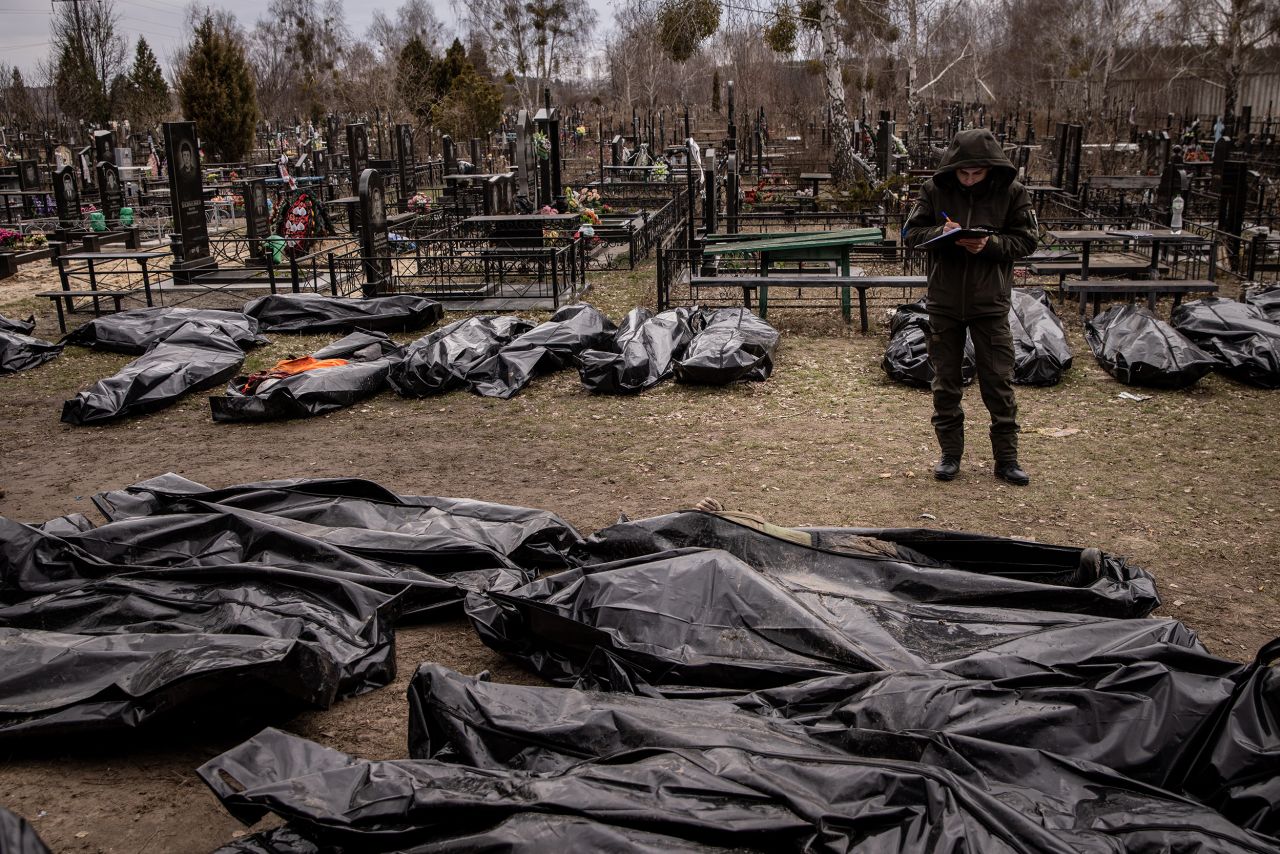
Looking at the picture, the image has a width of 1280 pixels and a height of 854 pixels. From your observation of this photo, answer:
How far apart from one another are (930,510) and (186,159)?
1209 cm

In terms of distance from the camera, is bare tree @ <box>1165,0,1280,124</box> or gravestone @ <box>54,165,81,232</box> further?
bare tree @ <box>1165,0,1280,124</box>

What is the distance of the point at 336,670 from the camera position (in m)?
3.80

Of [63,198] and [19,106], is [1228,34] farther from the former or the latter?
[19,106]

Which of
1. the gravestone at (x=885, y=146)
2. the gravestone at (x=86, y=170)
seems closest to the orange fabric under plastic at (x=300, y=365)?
the gravestone at (x=885, y=146)

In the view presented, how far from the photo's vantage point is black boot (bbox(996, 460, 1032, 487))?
621cm

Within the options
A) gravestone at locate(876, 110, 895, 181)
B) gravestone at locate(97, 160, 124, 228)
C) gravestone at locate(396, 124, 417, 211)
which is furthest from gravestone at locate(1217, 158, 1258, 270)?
gravestone at locate(97, 160, 124, 228)

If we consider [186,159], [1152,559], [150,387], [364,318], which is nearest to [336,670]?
[1152,559]

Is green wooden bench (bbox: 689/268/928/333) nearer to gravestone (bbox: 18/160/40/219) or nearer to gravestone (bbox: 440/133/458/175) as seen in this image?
gravestone (bbox: 440/133/458/175)

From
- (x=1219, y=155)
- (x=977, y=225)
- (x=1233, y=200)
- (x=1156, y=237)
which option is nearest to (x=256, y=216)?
(x=1156, y=237)

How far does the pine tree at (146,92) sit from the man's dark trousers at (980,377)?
3783 centimetres

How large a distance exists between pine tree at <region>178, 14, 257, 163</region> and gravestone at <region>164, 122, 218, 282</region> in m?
16.9

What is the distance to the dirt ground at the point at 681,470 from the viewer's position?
3.62 metres

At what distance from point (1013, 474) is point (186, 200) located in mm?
12148

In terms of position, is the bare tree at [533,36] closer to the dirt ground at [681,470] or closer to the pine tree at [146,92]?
the pine tree at [146,92]
